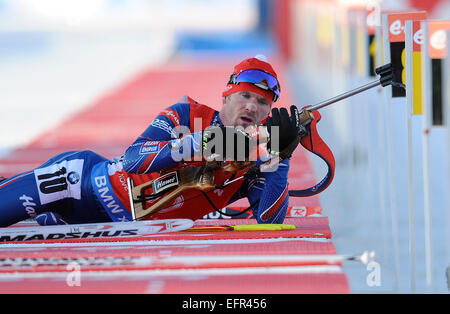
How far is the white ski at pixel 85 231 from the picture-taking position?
3.61 metres

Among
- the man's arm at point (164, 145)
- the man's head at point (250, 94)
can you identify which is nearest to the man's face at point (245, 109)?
the man's head at point (250, 94)

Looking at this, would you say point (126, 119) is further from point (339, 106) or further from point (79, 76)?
point (79, 76)

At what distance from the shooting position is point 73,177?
3.93m

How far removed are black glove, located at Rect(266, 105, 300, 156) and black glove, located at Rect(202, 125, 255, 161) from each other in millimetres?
88

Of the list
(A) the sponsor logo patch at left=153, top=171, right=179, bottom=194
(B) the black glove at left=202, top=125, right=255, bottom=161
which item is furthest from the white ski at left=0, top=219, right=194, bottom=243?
(B) the black glove at left=202, top=125, right=255, bottom=161

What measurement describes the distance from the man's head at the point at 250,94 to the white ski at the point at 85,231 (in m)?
0.55

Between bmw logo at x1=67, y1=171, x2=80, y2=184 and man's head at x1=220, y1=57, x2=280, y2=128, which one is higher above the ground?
man's head at x1=220, y1=57, x2=280, y2=128

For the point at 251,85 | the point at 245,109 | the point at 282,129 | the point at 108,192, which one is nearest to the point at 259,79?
the point at 251,85

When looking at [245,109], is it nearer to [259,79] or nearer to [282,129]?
[259,79]

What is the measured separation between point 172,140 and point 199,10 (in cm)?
3566

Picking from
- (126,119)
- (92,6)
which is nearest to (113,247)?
(126,119)

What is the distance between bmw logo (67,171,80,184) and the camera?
392 centimetres

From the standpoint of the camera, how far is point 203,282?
9.42 ft

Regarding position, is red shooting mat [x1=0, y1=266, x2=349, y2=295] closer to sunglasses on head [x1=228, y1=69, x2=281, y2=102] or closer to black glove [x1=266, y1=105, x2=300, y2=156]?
black glove [x1=266, y1=105, x2=300, y2=156]
